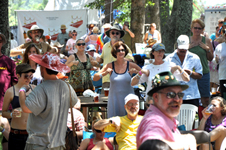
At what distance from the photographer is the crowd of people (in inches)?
113

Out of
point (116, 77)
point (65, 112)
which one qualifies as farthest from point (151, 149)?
point (116, 77)

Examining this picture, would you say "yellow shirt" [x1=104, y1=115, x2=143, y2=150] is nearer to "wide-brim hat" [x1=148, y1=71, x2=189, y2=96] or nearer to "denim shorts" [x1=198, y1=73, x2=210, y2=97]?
"denim shorts" [x1=198, y1=73, x2=210, y2=97]

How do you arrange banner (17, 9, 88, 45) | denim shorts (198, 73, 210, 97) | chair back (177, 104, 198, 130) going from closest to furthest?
1. chair back (177, 104, 198, 130)
2. denim shorts (198, 73, 210, 97)
3. banner (17, 9, 88, 45)

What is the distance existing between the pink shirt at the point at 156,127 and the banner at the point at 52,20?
14.3 m

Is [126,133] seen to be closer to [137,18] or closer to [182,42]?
[182,42]

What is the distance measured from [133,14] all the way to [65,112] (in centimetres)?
738

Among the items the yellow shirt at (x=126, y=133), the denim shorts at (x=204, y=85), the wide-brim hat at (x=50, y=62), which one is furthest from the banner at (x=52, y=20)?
the wide-brim hat at (x=50, y=62)

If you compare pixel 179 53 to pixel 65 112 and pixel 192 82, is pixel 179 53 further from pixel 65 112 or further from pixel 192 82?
pixel 65 112

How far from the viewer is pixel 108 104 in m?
5.85

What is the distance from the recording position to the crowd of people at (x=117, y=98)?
9.45ft

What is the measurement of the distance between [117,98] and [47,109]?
212 cm

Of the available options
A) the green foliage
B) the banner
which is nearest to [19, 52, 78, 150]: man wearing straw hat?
the banner

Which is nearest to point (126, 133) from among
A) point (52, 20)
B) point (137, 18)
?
point (137, 18)

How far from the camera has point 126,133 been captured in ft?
16.8
